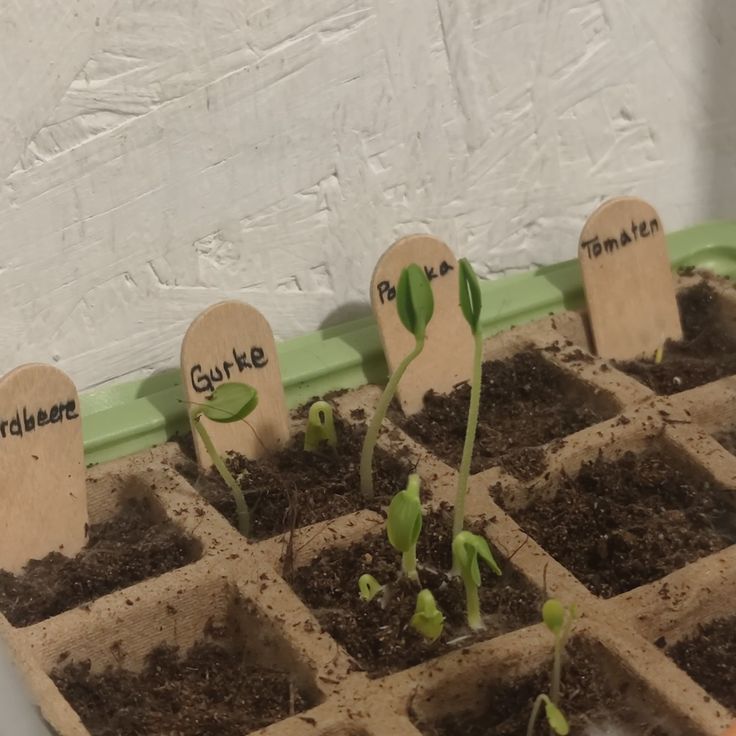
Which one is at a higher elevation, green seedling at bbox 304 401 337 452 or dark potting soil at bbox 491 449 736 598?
green seedling at bbox 304 401 337 452

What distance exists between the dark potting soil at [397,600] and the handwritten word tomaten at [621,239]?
34 centimetres

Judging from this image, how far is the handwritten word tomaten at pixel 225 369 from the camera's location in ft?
3.26

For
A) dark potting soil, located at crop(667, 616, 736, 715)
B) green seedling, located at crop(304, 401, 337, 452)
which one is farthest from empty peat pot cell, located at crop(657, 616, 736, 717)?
green seedling, located at crop(304, 401, 337, 452)

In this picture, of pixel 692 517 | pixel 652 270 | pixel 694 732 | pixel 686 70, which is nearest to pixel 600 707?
pixel 694 732

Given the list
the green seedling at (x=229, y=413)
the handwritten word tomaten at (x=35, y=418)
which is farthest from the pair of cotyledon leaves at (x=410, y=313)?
the handwritten word tomaten at (x=35, y=418)

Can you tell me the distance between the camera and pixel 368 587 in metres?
0.88

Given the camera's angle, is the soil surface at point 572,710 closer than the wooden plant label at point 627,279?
Yes

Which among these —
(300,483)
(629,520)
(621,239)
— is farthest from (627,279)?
(300,483)

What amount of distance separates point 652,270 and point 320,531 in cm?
46

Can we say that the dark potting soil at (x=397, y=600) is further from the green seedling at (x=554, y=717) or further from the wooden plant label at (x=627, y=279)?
the wooden plant label at (x=627, y=279)

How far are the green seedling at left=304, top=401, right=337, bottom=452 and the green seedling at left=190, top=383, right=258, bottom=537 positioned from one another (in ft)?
0.27

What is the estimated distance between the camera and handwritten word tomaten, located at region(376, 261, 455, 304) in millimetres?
1053

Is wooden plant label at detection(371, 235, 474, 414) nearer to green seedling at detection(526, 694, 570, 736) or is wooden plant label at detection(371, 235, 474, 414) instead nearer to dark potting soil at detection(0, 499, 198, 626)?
dark potting soil at detection(0, 499, 198, 626)

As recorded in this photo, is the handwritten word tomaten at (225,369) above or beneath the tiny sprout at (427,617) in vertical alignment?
above
